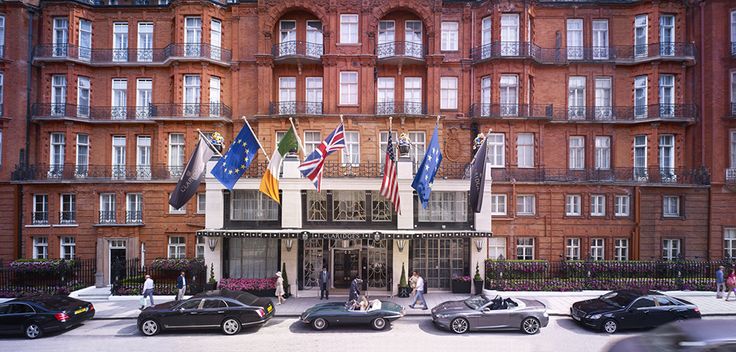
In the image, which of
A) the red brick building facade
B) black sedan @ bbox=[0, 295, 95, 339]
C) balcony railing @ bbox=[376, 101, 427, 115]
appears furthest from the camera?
balcony railing @ bbox=[376, 101, 427, 115]

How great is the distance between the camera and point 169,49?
83.5 ft

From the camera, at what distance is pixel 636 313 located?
47.3ft

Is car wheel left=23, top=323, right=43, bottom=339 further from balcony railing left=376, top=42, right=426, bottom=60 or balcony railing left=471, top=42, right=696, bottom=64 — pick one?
balcony railing left=471, top=42, right=696, bottom=64

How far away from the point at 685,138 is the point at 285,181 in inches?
963

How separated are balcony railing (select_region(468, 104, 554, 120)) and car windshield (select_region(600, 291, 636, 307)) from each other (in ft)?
40.1

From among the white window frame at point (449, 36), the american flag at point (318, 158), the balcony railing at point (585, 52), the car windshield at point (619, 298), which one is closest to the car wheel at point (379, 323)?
the american flag at point (318, 158)

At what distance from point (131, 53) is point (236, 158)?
47.0 feet

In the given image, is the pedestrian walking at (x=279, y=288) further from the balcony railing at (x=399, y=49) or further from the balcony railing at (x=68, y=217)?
the balcony railing at (x=68, y=217)

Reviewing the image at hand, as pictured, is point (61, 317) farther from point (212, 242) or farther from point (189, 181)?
point (212, 242)

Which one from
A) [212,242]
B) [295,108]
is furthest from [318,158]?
[295,108]

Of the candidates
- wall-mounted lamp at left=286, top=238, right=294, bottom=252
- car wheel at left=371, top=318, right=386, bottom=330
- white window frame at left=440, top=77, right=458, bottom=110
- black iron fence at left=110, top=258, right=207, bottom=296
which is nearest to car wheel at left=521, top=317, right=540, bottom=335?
car wheel at left=371, top=318, right=386, bottom=330

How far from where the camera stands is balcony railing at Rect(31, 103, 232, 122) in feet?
82.8

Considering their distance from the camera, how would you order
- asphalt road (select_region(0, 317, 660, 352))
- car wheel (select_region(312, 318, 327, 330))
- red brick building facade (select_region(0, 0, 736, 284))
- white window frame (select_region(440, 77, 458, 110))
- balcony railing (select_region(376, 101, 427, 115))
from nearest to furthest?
asphalt road (select_region(0, 317, 660, 352))
car wheel (select_region(312, 318, 327, 330))
red brick building facade (select_region(0, 0, 736, 284))
balcony railing (select_region(376, 101, 427, 115))
white window frame (select_region(440, 77, 458, 110))

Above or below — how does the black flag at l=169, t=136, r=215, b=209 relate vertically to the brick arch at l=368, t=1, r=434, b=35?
below
